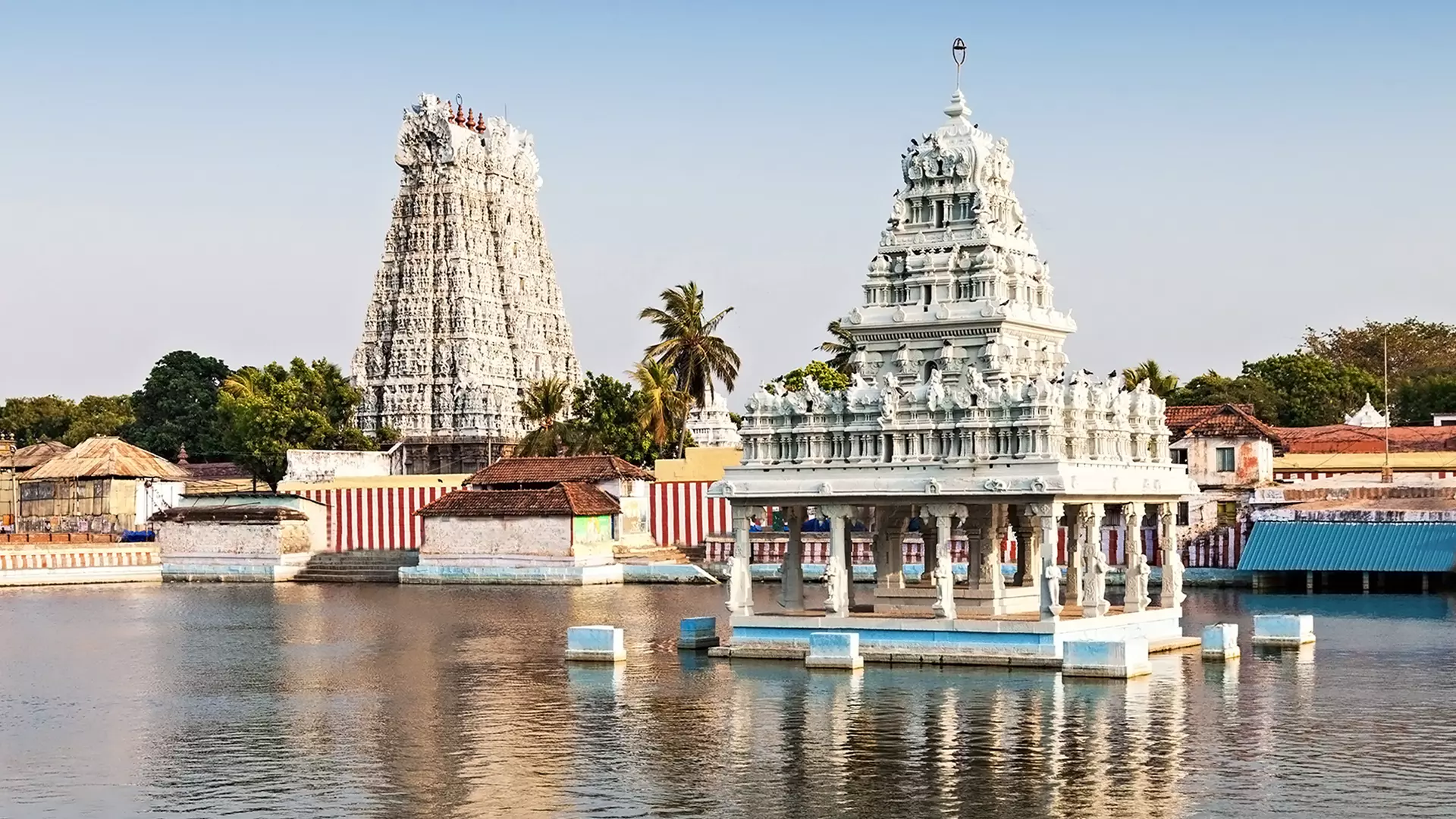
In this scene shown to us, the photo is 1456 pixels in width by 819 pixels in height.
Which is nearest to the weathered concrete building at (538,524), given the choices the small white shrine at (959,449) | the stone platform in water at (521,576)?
the stone platform in water at (521,576)

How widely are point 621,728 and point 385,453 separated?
74.8 m

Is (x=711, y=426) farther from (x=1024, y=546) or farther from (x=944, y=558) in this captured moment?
(x=944, y=558)

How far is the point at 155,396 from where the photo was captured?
12594 cm

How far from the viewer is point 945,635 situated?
35406 millimetres

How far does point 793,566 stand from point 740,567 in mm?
2054

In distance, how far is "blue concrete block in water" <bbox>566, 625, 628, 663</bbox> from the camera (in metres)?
38.4

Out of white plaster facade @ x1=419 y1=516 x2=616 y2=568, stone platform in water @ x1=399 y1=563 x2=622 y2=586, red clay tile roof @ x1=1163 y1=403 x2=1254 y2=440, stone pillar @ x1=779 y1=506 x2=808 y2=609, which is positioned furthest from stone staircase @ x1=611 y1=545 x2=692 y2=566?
stone pillar @ x1=779 y1=506 x2=808 y2=609

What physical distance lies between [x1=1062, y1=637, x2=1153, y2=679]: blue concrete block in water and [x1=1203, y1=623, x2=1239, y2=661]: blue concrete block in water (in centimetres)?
343

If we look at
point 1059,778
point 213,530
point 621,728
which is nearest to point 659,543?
point 213,530

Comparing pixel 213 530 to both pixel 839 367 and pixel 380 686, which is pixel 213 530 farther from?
pixel 380 686

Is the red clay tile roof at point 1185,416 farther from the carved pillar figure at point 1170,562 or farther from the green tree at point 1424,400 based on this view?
the carved pillar figure at point 1170,562

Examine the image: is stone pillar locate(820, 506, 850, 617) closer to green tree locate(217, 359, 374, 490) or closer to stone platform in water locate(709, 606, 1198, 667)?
stone platform in water locate(709, 606, 1198, 667)

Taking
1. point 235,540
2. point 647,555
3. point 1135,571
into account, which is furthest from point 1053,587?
point 235,540

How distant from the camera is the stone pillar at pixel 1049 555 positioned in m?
34.2
